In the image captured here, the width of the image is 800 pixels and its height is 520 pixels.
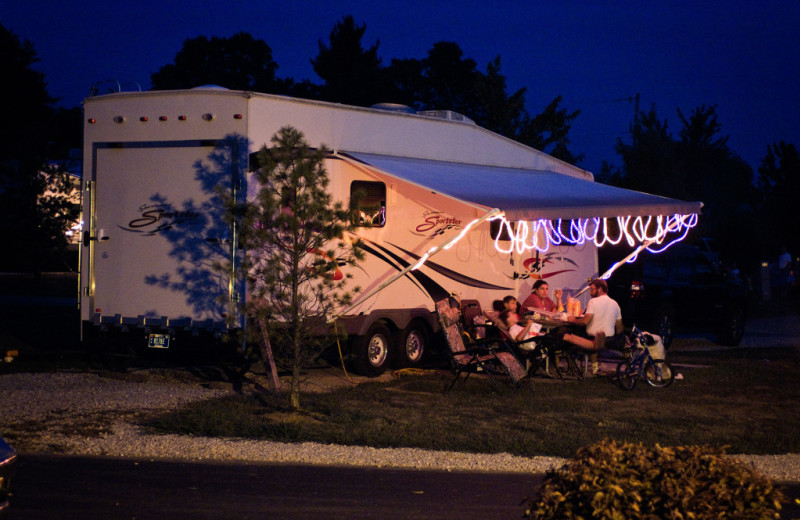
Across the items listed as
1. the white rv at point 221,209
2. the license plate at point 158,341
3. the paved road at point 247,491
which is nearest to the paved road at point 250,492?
the paved road at point 247,491

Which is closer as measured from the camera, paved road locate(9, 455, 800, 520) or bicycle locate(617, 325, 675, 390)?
paved road locate(9, 455, 800, 520)

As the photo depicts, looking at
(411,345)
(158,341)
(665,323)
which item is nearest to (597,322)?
(411,345)

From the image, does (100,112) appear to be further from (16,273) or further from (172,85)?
(172,85)

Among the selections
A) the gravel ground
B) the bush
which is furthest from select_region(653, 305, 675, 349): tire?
the bush

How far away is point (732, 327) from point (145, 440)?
12284 mm

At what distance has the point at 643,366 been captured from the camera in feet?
38.3

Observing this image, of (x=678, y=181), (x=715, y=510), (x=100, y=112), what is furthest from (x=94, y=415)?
(x=678, y=181)

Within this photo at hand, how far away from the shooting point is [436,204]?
13.4 metres

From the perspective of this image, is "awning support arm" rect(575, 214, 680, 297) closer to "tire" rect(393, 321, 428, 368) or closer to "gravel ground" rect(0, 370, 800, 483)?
"tire" rect(393, 321, 428, 368)

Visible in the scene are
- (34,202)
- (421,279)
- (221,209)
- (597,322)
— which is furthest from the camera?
(34,202)

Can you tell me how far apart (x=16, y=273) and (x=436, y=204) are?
89.3ft

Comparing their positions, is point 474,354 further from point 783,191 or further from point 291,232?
point 783,191

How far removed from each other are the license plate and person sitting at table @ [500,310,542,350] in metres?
4.43

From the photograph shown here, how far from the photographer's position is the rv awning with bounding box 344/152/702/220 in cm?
1188
